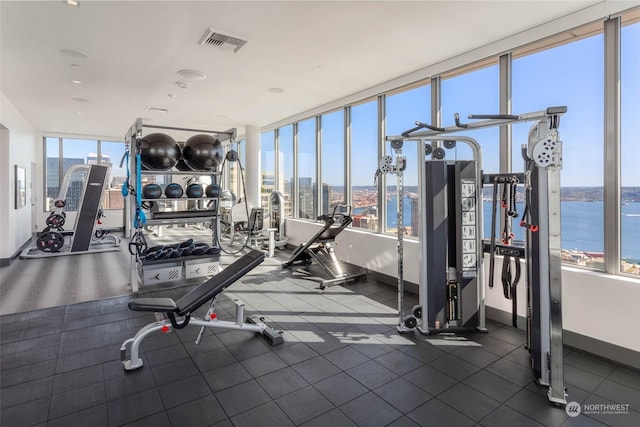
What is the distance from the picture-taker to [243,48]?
12.8ft

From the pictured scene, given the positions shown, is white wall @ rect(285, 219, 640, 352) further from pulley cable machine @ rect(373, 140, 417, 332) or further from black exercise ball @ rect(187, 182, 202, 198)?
black exercise ball @ rect(187, 182, 202, 198)

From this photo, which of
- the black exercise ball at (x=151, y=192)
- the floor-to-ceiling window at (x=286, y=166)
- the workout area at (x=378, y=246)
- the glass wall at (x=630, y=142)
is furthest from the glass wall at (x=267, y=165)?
the glass wall at (x=630, y=142)

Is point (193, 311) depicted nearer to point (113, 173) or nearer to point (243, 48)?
point (243, 48)

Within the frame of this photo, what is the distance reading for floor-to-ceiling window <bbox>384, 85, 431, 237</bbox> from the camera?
15.6 feet

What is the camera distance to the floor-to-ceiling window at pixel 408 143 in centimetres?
474

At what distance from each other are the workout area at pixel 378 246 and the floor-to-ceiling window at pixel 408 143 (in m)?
0.03

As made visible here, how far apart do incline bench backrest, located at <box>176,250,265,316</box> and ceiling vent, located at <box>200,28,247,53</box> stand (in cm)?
226

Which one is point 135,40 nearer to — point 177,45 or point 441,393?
point 177,45

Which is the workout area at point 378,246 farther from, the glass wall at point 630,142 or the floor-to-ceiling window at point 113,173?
the floor-to-ceiling window at point 113,173

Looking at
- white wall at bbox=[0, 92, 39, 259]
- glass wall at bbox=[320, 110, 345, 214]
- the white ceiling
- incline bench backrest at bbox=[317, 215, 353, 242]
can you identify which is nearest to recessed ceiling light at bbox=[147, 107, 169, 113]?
the white ceiling

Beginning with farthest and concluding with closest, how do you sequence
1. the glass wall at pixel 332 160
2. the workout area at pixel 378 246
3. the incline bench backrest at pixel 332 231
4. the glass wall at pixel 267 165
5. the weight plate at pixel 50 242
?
1. the glass wall at pixel 267 165
2. the weight plate at pixel 50 242
3. the glass wall at pixel 332 160
4. the incline bench backrest at pixel 332 231
5. the workout area at pixel 378 246

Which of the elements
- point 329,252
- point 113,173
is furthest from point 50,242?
point 329,252

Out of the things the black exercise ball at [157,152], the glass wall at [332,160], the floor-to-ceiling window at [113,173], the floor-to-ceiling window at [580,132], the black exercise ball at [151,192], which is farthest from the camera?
the floor-to-ceiling window at [113,173]

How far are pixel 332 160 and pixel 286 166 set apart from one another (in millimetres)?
1997
